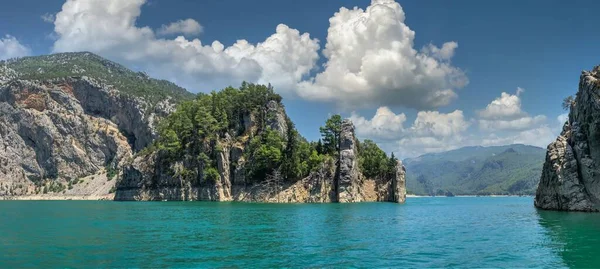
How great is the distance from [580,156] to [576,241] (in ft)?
149

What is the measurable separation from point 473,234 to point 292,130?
4162 inches

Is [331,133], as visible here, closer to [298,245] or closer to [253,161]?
[253,161]

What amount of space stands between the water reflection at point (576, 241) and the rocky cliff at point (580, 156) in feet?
61.5

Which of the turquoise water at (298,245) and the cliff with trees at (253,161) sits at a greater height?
the cliff with trees at (253,161)

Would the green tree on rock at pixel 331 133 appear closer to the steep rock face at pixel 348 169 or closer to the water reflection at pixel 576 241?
the steep rock face at pixel 348 169

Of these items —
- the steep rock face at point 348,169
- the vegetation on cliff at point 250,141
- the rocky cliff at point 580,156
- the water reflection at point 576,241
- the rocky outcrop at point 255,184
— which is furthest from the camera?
the vegetation on cliff at point 250,141

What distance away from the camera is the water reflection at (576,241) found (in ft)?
113

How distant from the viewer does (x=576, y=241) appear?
44.3 m

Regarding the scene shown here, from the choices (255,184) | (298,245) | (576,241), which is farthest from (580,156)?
(255,184)

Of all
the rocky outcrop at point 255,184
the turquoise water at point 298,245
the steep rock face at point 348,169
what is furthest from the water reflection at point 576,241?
the rocky outcrop at point 255,184

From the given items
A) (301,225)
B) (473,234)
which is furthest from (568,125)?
(301,225)

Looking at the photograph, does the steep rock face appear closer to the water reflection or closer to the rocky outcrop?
the rocky outcrop

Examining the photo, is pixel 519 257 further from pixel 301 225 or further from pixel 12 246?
pixel 12 246

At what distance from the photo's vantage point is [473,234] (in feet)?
170
